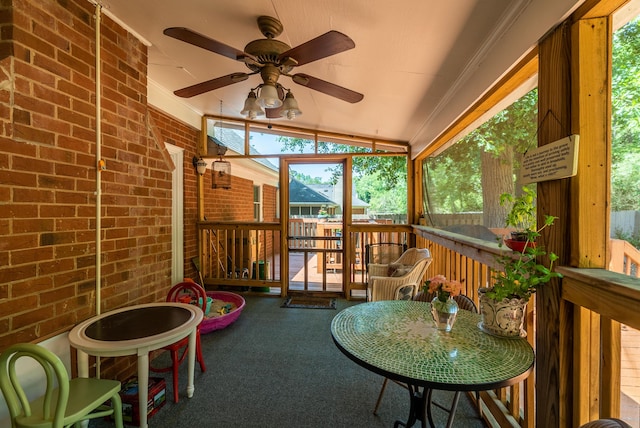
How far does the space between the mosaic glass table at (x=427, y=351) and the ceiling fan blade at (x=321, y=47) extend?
1384mm

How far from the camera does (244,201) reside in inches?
216

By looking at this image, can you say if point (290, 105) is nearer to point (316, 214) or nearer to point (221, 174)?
point (316, 214)

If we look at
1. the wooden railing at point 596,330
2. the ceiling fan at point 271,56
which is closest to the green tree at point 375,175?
the ceiling fan at point 271,56

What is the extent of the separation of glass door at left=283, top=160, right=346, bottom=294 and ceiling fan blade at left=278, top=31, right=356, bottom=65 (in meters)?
2.46

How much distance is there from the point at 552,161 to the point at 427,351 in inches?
36.0

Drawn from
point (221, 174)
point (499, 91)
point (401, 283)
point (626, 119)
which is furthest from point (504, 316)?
point (221, 174)

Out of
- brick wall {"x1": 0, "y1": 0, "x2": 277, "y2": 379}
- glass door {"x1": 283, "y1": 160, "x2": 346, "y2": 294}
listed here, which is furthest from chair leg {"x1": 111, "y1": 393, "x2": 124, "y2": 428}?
glass door {"x1": 283, "y1": 160, "x2": 346, "y2": 294}

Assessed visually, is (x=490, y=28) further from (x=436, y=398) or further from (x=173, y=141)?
(x=173, y=141)

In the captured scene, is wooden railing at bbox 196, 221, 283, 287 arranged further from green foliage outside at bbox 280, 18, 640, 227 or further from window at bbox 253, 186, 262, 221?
green foliage outside at bbox 280, 18, 640, 227

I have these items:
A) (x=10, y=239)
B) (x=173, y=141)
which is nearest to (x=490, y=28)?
(x=10, y=239)

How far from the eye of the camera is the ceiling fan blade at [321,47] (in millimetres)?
1279

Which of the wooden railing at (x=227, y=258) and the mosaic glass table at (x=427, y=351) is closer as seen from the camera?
the mosaic glass table at (x=427, y=351)

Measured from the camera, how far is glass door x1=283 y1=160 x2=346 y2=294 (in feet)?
13.1

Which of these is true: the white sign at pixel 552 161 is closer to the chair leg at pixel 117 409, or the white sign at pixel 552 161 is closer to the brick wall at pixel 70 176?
the chair leg at pixel 117 409
